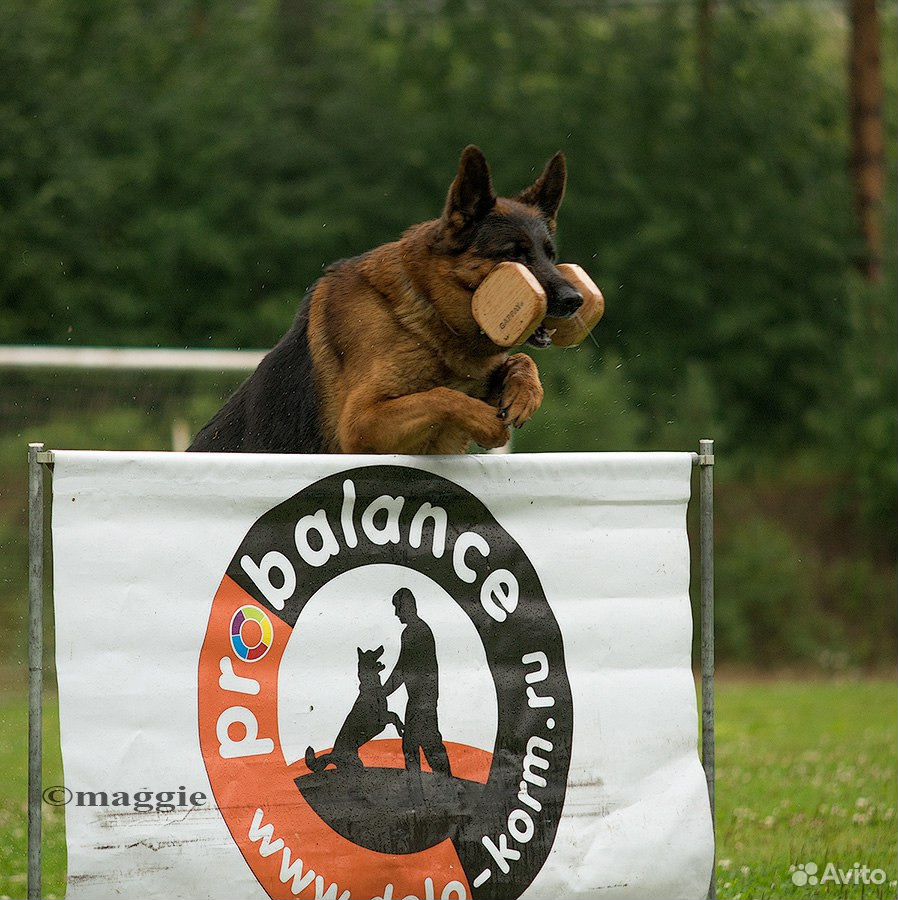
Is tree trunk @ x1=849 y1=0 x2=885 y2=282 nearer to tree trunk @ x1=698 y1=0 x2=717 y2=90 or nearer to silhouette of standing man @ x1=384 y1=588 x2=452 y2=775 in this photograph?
tree trunk @ x1=698 y1=0 x2=717 y2=90

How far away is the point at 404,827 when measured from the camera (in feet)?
12.2

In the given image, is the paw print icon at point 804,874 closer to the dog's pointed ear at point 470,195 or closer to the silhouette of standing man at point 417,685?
the silhouette of standing man at point 417,685

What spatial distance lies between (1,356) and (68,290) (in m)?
5.38

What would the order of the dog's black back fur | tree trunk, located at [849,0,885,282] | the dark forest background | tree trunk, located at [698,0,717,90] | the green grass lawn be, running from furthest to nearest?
tree trunk, located at [698,0,717,90] → tree trunk, located at [849,0,885,282] → the dark forest background → the green grass lawn → the dog's black back fur

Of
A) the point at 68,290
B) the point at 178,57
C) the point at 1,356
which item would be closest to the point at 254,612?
the point at 1,356

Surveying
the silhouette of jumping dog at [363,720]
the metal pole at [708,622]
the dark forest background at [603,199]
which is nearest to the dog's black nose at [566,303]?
the metal pole at [708,622]

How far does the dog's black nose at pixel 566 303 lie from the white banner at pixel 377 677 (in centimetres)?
66

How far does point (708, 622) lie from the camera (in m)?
4.13

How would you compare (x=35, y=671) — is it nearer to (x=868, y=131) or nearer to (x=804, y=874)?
(x=804, y=874)

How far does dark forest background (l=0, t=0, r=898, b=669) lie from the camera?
15.8 m

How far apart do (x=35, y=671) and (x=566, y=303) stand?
200 centimetres

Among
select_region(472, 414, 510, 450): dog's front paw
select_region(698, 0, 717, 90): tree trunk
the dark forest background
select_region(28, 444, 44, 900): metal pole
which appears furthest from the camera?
select_region(698, 0, 717, 90): tree trunk

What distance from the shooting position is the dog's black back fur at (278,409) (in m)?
4.77

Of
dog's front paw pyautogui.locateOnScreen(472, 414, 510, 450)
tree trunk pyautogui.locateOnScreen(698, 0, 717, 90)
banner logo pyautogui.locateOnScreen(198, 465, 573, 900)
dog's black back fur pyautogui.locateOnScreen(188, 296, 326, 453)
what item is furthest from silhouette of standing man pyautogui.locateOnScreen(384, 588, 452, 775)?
tree trunk pyautogui.locateOnScreen(698, 0, 717, 90)
